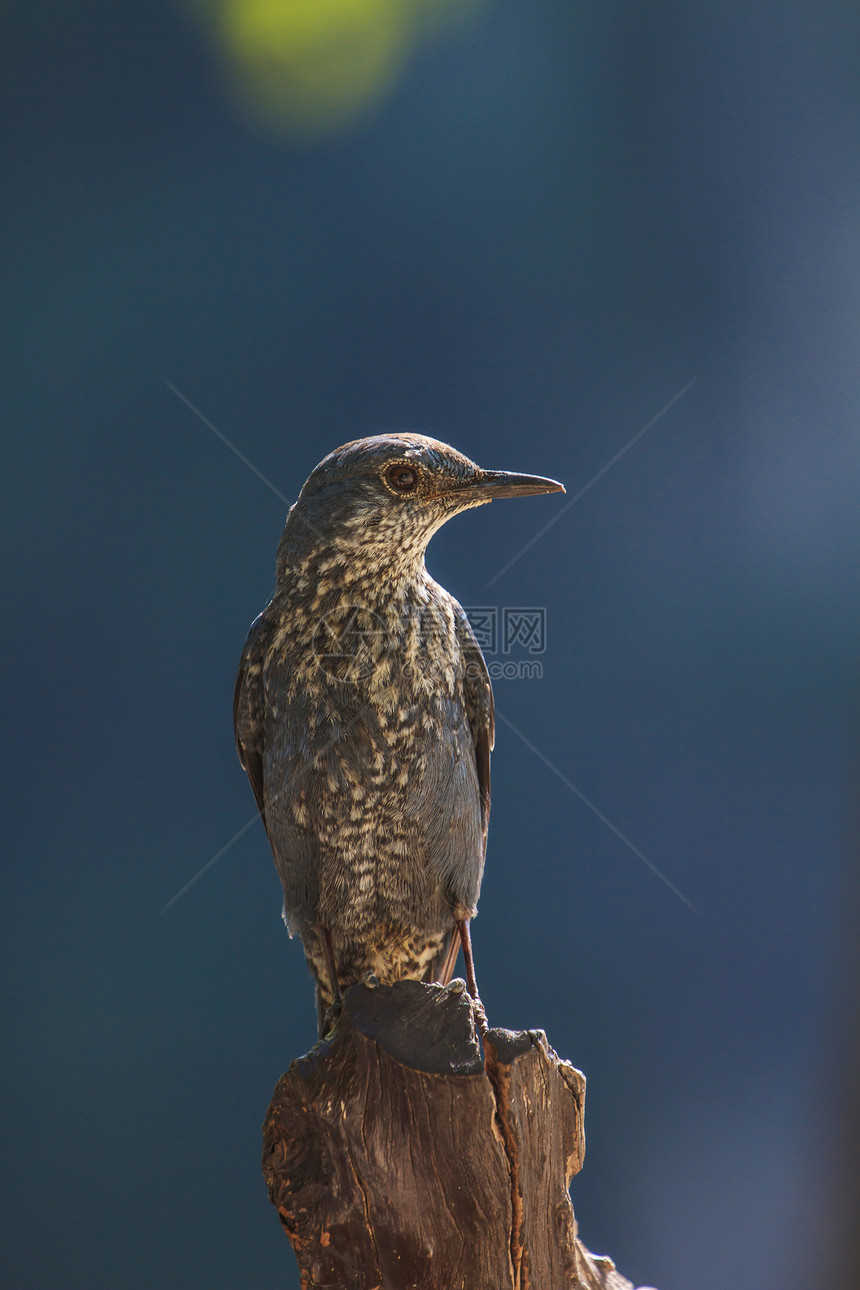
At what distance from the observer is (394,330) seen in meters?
4.28

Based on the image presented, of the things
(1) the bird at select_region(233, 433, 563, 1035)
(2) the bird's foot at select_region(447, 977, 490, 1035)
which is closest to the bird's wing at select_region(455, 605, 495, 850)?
(1) the bird at select_region(233, 433, 563, 1035)

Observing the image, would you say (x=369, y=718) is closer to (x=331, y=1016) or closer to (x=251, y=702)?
(x=251, y=702)

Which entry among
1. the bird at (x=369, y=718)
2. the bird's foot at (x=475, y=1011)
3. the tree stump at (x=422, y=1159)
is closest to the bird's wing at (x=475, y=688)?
the bird at (x=369, y=718)

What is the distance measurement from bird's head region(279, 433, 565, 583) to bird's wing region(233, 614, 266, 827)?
377 mm

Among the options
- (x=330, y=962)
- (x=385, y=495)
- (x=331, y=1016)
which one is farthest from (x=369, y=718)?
(x=331, y=1016)

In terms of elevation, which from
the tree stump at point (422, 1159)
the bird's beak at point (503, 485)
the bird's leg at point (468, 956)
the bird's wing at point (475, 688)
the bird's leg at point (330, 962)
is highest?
the bird's beak at point (503, 485)

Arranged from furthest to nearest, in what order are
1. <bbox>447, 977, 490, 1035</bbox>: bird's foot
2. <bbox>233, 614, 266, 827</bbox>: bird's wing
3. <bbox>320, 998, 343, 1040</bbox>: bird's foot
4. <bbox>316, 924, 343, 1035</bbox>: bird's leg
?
1. <bbox>233, 614, 266, 827</bbox>: bird's wing
2. <bbox>316, 924, 343, 1035</bbox>: bird's leg
3. <bbox>320, 998, 343, 1040</bbox>: bird's foot
4. <bbox>447, 977, 490, 1035</bbox>: bird's foot

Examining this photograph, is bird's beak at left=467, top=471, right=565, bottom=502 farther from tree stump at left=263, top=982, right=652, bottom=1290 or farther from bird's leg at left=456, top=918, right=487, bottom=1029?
tree stump at left=263, top=982, right=652, bottom=1290

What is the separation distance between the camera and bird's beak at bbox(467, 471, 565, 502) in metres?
2.60

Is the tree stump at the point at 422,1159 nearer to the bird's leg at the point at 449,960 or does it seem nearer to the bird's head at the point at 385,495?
the bird's leg at the point at 449,960

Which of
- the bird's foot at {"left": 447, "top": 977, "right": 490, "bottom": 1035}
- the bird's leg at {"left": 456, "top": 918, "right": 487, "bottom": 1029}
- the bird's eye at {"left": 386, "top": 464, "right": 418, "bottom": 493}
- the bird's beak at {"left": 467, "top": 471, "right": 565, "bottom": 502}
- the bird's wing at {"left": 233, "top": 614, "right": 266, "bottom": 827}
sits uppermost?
the bird's beak at {"left": 467, "top": 471, "right": 565, "bottom": 502}

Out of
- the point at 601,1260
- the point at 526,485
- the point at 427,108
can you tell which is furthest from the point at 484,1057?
the point at 427,108

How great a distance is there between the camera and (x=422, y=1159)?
6.40ft

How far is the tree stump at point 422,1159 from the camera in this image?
1.92 metres
